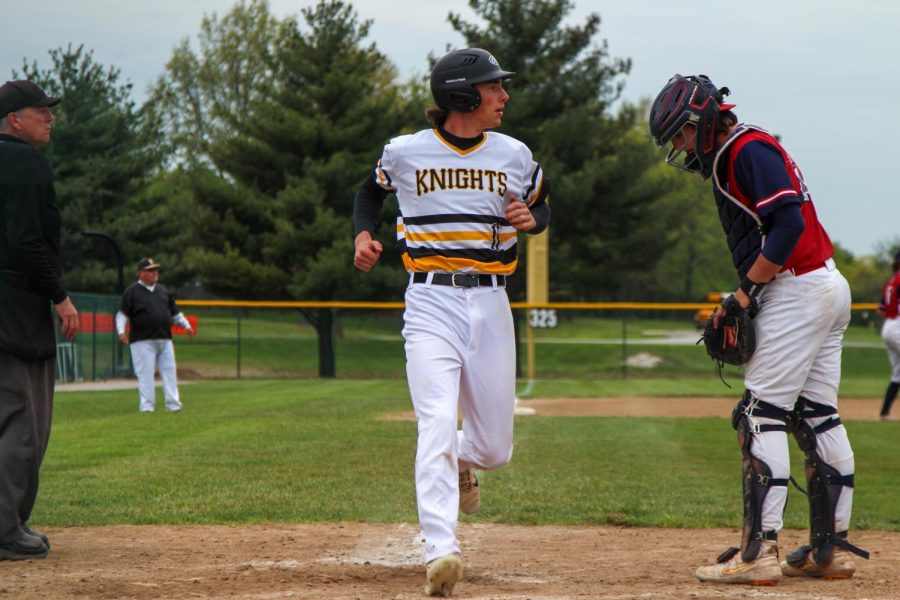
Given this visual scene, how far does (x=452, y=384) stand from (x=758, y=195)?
1.57 meters

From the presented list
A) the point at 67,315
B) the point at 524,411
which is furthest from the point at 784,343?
the point at 524,411

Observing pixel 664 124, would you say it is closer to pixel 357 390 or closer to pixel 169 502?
pixel 169 502

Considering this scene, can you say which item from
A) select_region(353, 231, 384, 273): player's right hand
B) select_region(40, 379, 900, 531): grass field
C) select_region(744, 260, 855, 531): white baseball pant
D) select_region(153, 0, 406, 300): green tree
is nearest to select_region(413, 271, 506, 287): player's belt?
select_region(353, 231, 384, 273): player's right hand

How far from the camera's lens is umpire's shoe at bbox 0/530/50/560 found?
5.82 metres

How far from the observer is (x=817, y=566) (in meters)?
5.50

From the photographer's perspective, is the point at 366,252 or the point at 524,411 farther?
the point at 524,411

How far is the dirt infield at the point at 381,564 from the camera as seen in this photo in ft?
16.3

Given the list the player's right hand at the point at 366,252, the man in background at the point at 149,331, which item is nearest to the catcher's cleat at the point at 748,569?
the player's right hand at the point at 366,252

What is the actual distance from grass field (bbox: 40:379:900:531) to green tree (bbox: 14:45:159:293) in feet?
67.4

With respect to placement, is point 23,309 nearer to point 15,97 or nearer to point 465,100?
point 15,97

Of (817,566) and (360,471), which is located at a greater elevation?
(817,566)

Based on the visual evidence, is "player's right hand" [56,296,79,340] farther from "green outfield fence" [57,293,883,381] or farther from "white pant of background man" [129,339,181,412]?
"green outfield fence" [57,293,883,381]

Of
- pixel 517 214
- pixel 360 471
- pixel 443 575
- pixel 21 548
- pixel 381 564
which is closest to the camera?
pixel 443 575

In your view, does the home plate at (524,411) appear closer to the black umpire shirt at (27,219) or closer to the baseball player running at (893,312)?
the baseball player running at (893,312)
